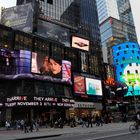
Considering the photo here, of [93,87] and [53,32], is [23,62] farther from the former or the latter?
[53,32]

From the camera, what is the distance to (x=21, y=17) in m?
69.4

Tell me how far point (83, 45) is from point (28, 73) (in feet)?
99.1

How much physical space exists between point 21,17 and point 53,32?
35.5ft

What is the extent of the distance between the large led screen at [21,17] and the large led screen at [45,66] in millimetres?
18231

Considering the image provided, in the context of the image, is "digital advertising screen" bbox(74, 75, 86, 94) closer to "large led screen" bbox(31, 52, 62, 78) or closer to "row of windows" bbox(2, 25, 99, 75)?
"row of windows" bbox(2, 25, 99, 75)

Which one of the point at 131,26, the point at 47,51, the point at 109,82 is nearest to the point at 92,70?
the point at 109,82

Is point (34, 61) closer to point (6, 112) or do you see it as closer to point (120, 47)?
point (6, 112)

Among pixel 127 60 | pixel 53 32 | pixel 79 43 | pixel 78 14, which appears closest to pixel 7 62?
pixel 53 32

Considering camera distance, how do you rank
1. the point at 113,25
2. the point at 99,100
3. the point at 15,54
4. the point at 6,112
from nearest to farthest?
the point at 6,112
the point at 15,54
the point at 99,100
the point at 113,25

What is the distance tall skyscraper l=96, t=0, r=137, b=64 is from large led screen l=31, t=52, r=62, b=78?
188 feet

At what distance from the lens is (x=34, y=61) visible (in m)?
50.7

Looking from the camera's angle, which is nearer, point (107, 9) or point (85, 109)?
point (85, 109)

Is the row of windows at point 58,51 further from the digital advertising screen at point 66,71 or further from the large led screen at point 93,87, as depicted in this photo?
the digital advertising screen at point 66,71

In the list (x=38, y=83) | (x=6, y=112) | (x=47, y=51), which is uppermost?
(x=47, y=51)
